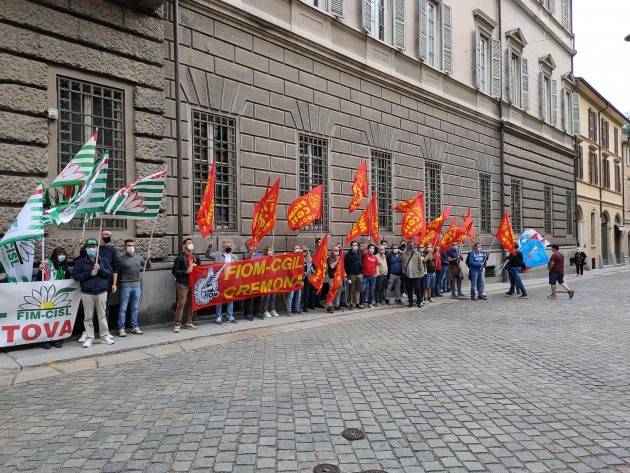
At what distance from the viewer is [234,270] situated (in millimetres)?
11031

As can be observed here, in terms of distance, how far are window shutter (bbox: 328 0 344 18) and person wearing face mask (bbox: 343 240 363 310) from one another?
6.36 metres

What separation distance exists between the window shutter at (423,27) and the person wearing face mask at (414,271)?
7.71 m

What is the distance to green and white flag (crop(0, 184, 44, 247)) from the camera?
7.75 meters

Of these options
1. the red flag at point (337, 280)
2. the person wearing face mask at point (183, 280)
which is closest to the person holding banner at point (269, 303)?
the red flag at point (337, 280)

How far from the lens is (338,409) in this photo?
5371 millimetres

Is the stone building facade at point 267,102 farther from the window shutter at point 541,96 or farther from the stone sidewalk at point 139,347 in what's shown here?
the window shutter at point 541,96

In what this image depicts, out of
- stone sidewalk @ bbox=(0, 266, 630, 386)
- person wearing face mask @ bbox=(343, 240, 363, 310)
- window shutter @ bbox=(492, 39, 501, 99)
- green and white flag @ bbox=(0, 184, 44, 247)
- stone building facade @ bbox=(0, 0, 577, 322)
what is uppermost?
window shutter @ bbox=(492, 39, 501, 99)

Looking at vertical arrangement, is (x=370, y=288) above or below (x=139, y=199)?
below

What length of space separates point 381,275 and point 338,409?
9.34 metres

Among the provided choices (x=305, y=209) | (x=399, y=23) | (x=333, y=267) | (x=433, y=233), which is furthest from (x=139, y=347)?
(x=399, y=23)

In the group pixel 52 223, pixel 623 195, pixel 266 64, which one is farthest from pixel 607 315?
pixel 623 195

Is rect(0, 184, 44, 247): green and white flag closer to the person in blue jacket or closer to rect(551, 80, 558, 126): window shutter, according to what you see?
the person in blue jacket

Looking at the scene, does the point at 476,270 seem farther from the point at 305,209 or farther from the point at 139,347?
the point at 139,347

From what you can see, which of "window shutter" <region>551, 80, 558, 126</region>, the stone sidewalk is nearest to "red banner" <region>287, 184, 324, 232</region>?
the stone sidewalk
